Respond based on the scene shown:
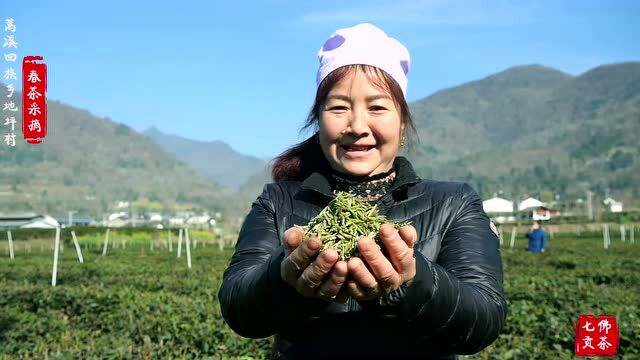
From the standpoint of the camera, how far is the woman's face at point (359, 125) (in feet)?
6.79

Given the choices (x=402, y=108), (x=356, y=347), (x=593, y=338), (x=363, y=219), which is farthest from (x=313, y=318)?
(x=593, y=338)

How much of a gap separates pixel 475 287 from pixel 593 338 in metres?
2.95

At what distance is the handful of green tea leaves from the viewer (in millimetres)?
1584

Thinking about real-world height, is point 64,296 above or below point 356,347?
below

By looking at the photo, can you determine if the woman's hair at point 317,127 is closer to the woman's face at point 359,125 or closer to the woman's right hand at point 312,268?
the woman's face at point 359,125

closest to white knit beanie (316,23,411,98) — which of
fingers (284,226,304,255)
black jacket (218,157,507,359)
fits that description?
black jacket (218,157,507,359)

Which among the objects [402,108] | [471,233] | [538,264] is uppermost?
[402,108]

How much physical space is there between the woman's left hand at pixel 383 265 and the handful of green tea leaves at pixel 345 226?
6 cm

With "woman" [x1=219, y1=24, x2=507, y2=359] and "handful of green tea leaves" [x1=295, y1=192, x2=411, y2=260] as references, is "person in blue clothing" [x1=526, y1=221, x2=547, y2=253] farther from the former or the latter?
"handful of green tea leaves" [x1=295, y1=192, x2=411, y2=260]

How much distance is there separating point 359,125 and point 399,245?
60 centimetres

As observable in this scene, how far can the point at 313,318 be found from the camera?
6.23 ft

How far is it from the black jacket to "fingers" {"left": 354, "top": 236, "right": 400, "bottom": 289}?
0.08 m

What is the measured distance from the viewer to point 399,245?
59.5 inches

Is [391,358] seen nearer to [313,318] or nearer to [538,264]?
[313,318]
